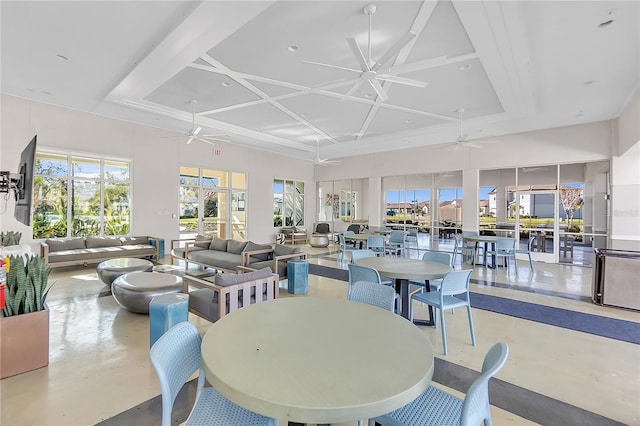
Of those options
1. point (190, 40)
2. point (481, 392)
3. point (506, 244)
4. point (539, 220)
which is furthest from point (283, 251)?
point (539, 220)

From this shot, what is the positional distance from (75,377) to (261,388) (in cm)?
245

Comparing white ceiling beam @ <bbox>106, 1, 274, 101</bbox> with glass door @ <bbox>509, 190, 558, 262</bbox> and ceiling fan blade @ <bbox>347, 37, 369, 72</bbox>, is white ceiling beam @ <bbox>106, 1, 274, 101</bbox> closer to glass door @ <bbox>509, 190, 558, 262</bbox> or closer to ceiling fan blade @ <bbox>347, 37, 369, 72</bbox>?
ceiling fan blade @ <bbox>347, 37, 369, 72</bbox>

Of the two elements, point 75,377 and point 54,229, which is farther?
point 54,229

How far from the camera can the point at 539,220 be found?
8.21 metres

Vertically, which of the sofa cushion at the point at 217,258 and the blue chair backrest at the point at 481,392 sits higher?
the blue chair backrest at the point at 481,392

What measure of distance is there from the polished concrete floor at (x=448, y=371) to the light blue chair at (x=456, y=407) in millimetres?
973

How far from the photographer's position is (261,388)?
3.59 ft

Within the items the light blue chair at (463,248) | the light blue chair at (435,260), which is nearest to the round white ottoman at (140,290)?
the light blue chair at (435,260)

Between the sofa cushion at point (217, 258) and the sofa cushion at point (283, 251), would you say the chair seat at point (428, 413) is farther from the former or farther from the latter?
the sofa cushion at point (217, 258)

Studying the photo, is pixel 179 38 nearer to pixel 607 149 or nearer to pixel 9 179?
pixel 9 179

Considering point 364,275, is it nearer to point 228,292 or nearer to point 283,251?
point 228,292

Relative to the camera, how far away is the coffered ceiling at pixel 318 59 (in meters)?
3.41

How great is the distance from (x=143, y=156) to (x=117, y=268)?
14.2 feet

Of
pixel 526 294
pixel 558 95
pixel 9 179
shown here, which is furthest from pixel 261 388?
pixel 558 95
